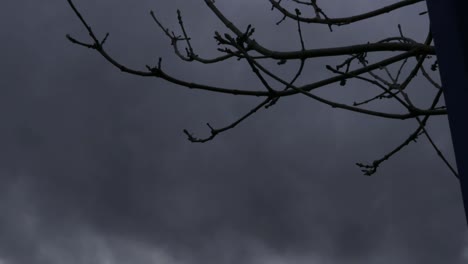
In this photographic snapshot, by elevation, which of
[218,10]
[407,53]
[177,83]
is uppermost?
[407,53]

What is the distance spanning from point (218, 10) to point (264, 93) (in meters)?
0.50

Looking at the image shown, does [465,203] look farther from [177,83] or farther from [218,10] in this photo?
[218,10]

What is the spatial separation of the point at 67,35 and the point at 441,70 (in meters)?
2.28

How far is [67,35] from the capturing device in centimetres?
307

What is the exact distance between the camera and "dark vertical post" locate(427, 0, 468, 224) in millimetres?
1179

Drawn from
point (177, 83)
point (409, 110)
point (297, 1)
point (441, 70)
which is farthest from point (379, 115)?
point (441, 70)

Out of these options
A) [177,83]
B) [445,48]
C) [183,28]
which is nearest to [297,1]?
[183,28]

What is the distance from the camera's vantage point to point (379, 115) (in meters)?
2.72

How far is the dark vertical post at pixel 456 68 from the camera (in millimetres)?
1179

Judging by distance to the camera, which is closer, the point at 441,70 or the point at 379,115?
the point at 441,70

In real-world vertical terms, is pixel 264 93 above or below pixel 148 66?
above

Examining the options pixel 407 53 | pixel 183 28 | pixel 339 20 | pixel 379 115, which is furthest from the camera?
pixel 183 28

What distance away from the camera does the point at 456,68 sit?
121 cm

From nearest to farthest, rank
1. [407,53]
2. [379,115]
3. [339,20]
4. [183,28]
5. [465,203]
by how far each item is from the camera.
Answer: [465,203], [379,115], [407,53], [339,20], [183,28]
